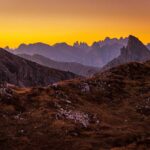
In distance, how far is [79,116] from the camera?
7731 cm

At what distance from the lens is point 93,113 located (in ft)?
268

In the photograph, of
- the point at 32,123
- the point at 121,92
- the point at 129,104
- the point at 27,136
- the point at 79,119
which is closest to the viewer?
the point at 27,136


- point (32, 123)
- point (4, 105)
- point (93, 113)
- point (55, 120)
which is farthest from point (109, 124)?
point (4, 105)

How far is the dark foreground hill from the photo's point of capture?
64.2 metres

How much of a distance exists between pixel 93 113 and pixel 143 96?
Result: 63.3 feet

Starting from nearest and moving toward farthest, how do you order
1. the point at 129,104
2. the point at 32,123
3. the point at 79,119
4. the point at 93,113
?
the point at 32,123, the point at 79,119, the point at 93,113, the point at 129,104

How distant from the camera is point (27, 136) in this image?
6569cm

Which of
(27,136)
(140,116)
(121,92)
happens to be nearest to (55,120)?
(27,136)

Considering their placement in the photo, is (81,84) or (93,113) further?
(81,84)

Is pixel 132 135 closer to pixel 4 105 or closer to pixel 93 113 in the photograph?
pixel 93 113

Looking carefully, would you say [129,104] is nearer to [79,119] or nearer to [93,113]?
[93,113]

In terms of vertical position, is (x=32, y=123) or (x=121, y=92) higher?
(x=121, y=92)

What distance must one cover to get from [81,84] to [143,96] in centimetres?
1537

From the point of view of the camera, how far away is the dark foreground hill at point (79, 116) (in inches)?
2527
